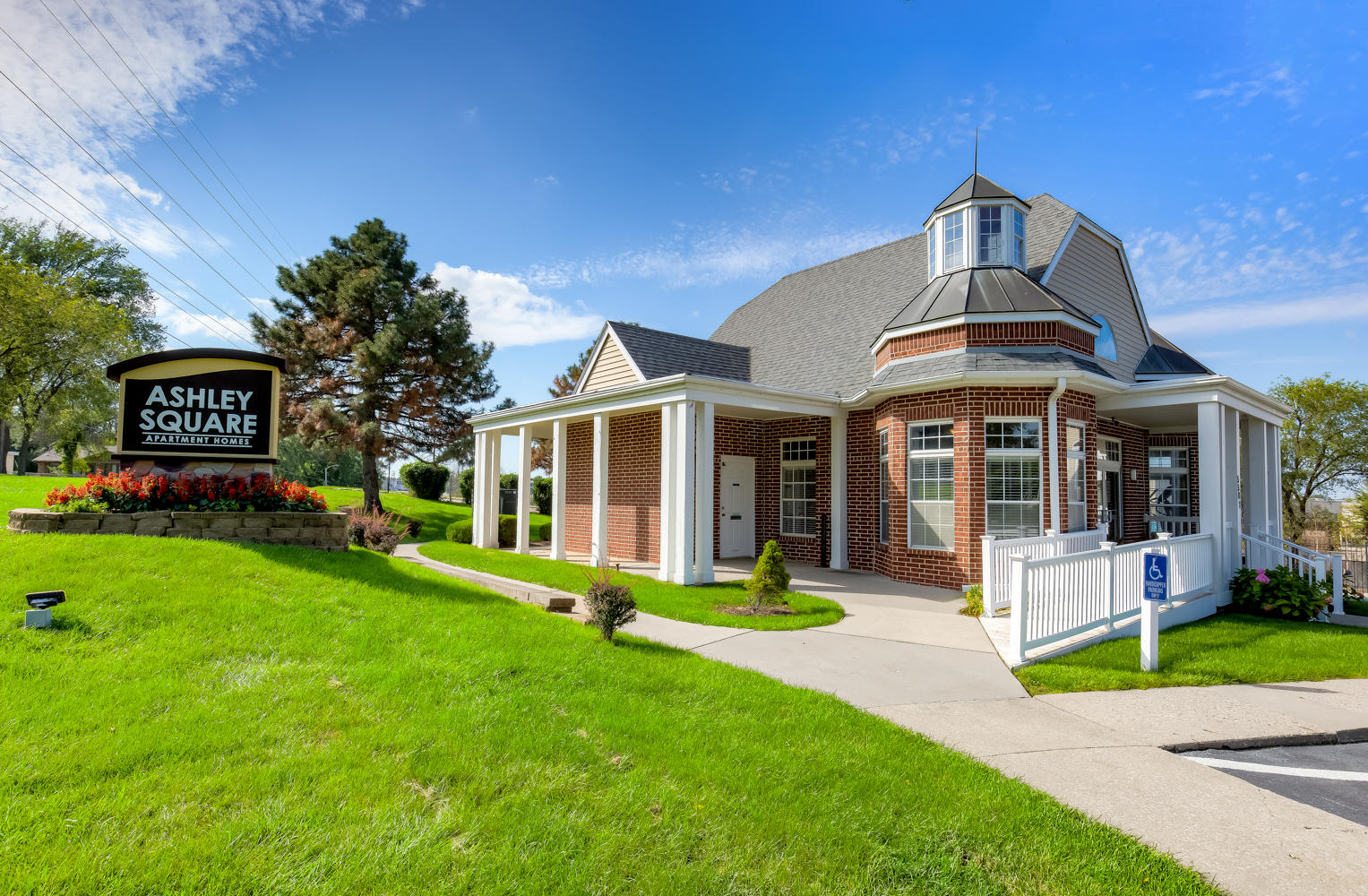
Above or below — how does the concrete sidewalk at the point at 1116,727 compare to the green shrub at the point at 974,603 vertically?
below

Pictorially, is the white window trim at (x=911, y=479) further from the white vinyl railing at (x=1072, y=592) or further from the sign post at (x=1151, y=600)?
the sign post at (x=1151, y=600)

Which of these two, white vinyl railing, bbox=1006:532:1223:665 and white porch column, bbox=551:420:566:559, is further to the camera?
white porch column, bbox=551:420:566:559

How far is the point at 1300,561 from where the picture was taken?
1187cm

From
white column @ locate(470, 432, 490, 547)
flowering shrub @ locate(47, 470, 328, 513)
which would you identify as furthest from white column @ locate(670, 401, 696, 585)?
white column @ locate(470, 432, 490, 547)

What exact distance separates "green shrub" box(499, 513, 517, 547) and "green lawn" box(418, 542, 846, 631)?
4261 mm

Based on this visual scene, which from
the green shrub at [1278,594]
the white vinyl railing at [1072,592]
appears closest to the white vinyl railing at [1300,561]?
the green shrub at [1278,594]

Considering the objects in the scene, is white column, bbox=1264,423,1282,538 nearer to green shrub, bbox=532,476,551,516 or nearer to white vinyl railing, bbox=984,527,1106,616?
white vinyl railing, bbox=984,527,1106,616

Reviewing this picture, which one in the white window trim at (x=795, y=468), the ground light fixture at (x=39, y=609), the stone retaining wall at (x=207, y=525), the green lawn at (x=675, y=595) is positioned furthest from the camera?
the white window trim at (x=795, y=468)

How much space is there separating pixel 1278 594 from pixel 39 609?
52.3ft

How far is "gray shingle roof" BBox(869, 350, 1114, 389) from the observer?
11.1 meters

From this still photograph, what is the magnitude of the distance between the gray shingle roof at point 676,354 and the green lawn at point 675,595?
16.3 feet

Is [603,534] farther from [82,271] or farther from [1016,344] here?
[82,271]

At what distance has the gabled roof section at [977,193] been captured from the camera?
529 inches

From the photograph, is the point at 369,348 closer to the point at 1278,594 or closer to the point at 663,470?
the point at 663,470
